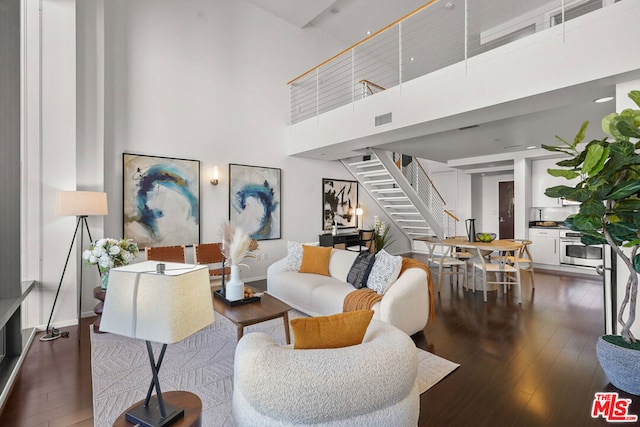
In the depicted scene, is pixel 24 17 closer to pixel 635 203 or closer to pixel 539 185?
pixel 635 203

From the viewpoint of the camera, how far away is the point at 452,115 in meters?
3.95

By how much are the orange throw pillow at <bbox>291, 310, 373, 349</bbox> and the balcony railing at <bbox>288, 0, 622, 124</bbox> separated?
4855mm

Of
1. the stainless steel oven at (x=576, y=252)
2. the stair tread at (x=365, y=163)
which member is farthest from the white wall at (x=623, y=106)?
the stainless steel oven at (x=576, y=252)

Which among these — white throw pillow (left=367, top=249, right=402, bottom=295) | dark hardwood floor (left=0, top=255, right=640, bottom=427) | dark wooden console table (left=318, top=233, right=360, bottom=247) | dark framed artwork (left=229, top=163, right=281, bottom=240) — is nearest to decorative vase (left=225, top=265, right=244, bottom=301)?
dark hardwood floor (left=0, top=255, right=640, bottom=427)

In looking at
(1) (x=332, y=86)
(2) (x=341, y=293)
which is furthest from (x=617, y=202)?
(1) (x=332, y=86)

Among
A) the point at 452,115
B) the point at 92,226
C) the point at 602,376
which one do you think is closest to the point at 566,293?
the point at 602,376

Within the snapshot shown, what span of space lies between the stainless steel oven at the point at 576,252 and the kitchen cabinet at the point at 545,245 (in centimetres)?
9

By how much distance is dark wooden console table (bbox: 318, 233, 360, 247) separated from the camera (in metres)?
6.62

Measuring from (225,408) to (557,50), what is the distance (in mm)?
4400

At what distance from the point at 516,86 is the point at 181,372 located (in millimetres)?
4373

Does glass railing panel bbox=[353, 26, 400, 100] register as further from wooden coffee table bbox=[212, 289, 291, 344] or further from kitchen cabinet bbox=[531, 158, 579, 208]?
wooden coffee table bbox=[212, 289, 291, 344]

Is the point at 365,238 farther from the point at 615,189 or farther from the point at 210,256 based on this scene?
the point at 615,189

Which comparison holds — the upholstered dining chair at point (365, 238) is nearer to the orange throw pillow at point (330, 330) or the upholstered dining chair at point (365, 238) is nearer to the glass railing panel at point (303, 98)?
the glass railing panel at point (303, 98)

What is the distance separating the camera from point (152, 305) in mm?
1195
